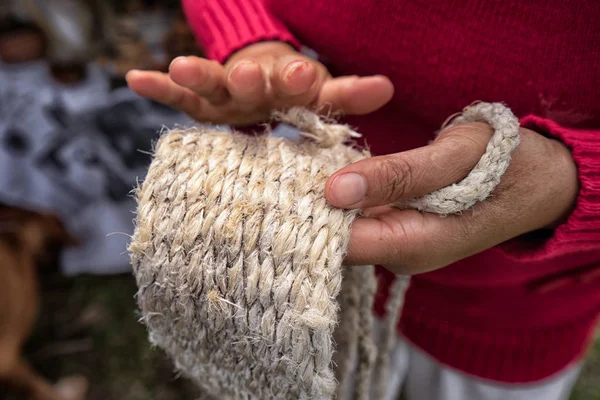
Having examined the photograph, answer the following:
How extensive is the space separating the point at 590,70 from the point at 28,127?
1.44 m

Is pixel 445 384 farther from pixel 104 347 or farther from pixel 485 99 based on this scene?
pixel 104 347

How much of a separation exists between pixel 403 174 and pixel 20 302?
1188 millimetres

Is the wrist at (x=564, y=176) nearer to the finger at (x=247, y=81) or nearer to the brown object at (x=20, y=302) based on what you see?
the finger at (x=247, y=81)

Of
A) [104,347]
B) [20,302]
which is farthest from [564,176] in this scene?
[104,347]

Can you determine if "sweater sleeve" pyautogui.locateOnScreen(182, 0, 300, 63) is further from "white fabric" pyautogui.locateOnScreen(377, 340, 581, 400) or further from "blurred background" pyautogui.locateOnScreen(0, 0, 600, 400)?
"blurred background" pyautogui.locateOnScreen(0, 0, 600, 400)

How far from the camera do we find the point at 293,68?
1.20 ft

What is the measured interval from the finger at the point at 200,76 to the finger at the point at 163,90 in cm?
4

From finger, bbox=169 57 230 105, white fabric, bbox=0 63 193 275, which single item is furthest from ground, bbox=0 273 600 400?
finger, bbox=169 57 230 105

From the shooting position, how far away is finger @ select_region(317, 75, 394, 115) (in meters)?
0.42

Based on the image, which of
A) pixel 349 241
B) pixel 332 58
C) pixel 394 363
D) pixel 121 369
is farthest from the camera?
pixel 121 369

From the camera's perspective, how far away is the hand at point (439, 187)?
0.31m

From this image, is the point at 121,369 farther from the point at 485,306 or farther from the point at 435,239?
the point at 435,239

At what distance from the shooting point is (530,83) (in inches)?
16.0

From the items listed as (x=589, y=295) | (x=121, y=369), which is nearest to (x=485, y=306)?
(x=589, y=295)
